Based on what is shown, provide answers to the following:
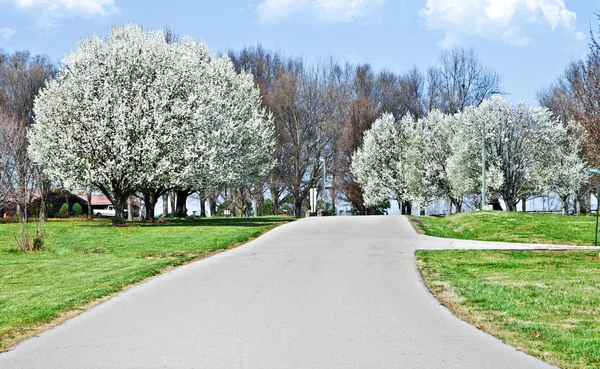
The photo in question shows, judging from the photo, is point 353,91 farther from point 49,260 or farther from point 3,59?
point 49,260

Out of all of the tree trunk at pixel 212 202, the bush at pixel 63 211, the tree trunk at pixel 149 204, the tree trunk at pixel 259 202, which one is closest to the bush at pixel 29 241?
the tree trunk at pixel 149 204

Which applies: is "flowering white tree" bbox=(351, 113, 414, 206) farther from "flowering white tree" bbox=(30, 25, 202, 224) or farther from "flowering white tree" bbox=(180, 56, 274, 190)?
"flowering white tree" bbox=(30, 25, 202, 224)

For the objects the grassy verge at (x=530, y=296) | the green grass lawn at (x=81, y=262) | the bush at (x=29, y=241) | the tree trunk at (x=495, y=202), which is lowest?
the grassy verge at (x=530, y=296)

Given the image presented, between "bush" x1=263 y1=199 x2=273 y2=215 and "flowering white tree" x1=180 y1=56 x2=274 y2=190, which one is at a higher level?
"flowering white tree" x1=180 y1=56 x2=274 y2=190

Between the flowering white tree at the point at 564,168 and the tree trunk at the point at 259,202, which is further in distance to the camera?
the tree trunk at the point at 259,202

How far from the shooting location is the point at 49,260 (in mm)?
21484

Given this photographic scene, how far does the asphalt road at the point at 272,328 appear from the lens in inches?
300

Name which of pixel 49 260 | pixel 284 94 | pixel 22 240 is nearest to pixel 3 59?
pixel 284 94

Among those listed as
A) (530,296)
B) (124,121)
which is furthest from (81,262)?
(124,121)

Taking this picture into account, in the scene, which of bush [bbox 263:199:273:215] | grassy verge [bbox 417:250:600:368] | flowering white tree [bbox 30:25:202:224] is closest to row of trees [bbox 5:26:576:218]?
flowering white tree [bbox 30:25:202:224]

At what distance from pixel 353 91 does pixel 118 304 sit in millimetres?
63621

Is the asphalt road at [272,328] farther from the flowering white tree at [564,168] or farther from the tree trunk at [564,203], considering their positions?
the tree trunk at [564,203]

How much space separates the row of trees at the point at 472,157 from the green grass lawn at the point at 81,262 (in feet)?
88.0

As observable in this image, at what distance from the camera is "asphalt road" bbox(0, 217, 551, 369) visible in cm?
762
